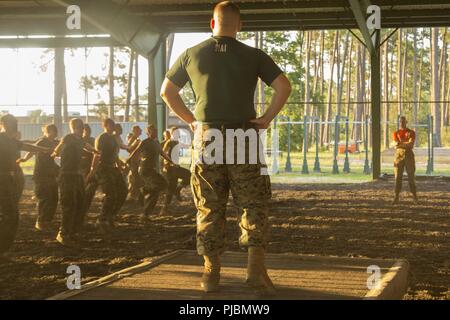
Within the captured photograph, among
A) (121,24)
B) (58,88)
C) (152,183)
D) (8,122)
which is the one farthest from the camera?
(58,88)

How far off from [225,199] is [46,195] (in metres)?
7.47

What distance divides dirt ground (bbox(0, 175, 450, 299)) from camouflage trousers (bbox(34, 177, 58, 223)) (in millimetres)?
349

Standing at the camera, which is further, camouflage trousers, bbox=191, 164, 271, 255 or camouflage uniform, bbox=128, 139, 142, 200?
camouflage uniform, bbox=128, 139, 142, 200

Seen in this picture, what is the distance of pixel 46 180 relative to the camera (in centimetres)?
1170

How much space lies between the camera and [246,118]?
485 centimetres

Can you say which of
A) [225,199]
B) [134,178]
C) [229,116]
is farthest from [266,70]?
[134,178]

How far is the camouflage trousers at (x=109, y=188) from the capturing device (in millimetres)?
11250

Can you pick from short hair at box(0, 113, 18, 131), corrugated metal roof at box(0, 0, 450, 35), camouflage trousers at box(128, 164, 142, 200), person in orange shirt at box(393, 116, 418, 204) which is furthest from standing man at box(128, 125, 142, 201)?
short hair at box(0, 113, 18, 131)

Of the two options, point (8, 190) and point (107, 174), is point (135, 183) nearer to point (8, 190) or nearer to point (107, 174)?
point (107, 174)

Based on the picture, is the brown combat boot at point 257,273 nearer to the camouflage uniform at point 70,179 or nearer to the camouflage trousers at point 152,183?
the camouflage uniform at point 70,179

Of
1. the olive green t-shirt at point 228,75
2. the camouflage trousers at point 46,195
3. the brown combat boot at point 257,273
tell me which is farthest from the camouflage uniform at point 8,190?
the brown combat boot at point 257,273

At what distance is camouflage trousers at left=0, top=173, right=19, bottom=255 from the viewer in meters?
8.24

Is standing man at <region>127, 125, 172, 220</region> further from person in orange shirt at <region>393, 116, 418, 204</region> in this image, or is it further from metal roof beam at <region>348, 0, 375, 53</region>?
metal roof beam at <region>348, 0, 375, 53</region>
